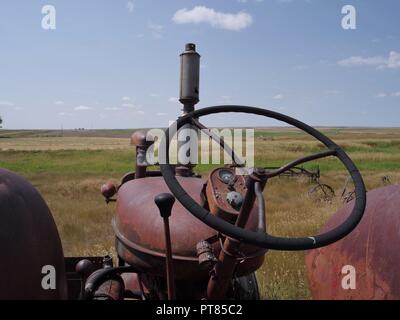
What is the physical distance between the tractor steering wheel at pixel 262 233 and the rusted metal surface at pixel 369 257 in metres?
0.57

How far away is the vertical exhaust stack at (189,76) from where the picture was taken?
2998mm

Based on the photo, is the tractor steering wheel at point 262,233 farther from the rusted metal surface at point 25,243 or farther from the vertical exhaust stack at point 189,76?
the vertical exhaust stack at point 189,76

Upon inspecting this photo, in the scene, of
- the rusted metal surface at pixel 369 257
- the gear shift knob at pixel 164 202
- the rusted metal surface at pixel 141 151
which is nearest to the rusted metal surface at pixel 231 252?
the gear shift knob at pixel 164 202

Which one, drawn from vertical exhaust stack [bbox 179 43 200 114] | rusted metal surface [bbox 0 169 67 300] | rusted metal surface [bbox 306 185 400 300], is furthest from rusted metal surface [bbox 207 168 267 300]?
vertical exhaust stack [bbox 179 43 200 114]

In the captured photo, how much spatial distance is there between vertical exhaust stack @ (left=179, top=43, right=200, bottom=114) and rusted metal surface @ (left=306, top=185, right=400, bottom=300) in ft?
4.38

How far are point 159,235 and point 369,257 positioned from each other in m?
1.10

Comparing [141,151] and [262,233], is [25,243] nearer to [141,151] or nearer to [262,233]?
[262,233]

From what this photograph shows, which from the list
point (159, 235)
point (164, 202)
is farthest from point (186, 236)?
point (164, 202)

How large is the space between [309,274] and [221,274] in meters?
0.89
